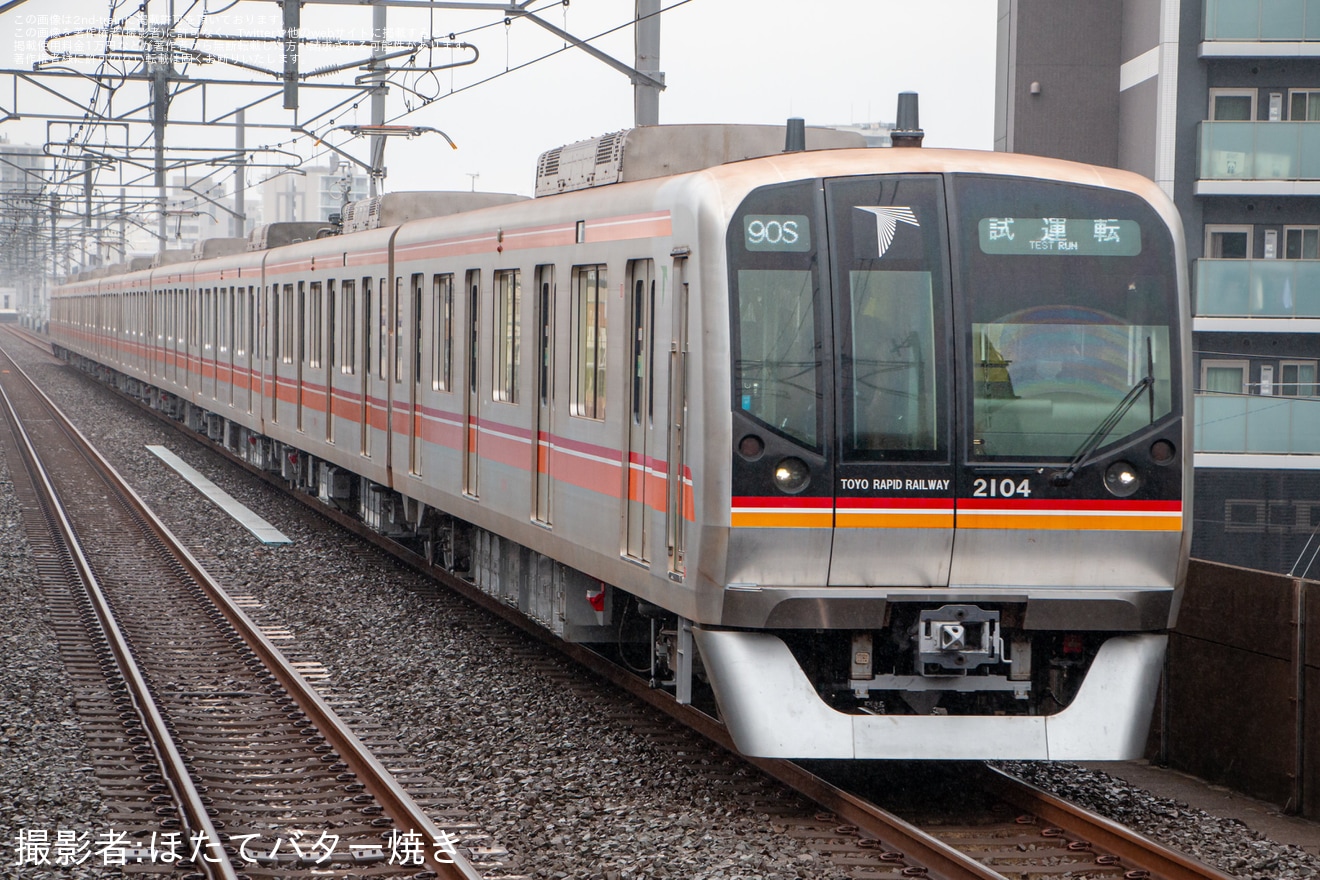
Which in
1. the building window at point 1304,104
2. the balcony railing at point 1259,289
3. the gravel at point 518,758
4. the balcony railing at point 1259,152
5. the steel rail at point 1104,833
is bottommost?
the gravel at point 518,758

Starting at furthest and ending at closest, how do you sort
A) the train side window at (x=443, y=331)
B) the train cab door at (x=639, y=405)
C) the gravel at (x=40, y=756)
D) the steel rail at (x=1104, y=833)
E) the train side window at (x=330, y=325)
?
the train side window at (x=330, y=325), the train side window at (x=443, y=331), the train cab door at (x=639, y=405), the gravel at (x=40, y=756), the steel rail at (x=1104, y=833)

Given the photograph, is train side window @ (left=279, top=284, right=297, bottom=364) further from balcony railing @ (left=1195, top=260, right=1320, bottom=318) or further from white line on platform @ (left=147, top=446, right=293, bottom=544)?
balcony railing @ (left=1195, top=260, right=1320, bottom=318)

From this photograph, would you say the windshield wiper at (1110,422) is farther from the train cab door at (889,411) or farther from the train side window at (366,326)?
the train side window at (366,326)

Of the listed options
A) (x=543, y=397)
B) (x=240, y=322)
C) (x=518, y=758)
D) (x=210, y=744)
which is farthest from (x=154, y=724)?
(x=240, y=322)

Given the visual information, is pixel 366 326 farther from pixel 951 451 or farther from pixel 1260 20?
pixel 1260 20

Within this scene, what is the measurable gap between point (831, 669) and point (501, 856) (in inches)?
60.2

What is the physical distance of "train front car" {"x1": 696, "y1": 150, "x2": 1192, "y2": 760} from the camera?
6.42m

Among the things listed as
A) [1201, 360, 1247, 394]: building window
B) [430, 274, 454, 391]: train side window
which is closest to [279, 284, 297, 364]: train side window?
[430, 274, 454, 391]: train side window

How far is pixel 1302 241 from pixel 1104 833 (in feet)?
54.6

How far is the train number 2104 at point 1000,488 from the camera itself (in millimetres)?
6477

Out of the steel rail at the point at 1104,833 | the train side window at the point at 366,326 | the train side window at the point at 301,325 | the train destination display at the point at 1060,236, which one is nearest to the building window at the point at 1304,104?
the train side window at the point at 301,325

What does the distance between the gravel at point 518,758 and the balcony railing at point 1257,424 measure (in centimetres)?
922

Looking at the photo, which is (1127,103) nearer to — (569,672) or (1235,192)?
(1235,192)

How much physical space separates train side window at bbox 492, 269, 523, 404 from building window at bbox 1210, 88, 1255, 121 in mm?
13852
